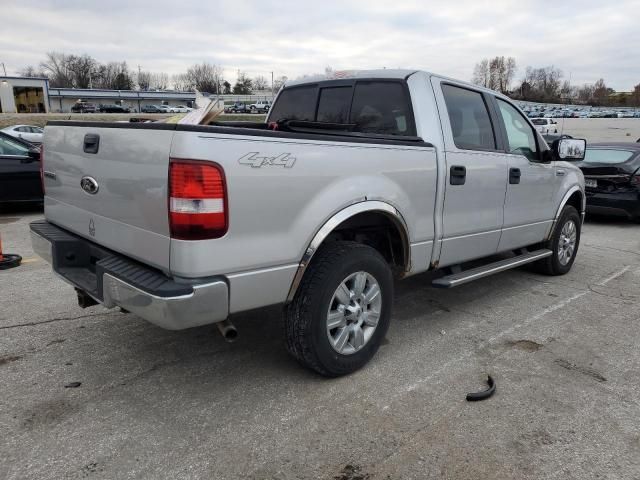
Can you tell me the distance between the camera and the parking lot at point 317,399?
2.57 metres

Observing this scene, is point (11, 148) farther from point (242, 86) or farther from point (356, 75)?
point (242, 86)

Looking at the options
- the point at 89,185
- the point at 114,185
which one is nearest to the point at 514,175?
the point at 114,185

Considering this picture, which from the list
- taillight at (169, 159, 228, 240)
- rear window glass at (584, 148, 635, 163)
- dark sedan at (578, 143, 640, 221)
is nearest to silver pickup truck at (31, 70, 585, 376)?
taillight at (169, 159, 228, 240)

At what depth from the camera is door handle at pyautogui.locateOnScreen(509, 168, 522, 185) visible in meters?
4.63

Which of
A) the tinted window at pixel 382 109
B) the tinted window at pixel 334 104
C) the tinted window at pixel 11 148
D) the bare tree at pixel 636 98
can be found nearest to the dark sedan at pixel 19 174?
the tinted window at pixel 11 148

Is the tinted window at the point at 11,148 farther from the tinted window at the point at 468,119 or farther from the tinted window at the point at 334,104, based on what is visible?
the tinted window at the point at 468,119

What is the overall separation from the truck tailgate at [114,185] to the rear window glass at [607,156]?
29.4 feet

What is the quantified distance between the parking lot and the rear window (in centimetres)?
167

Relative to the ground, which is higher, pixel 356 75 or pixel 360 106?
pixel 356 75

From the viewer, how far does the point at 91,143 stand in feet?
10.0

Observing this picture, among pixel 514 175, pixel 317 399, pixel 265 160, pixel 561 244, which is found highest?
pixel 265 160

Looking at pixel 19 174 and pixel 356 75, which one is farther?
pixel 19 174

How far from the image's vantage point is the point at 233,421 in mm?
2902

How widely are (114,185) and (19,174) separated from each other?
23.5ft
